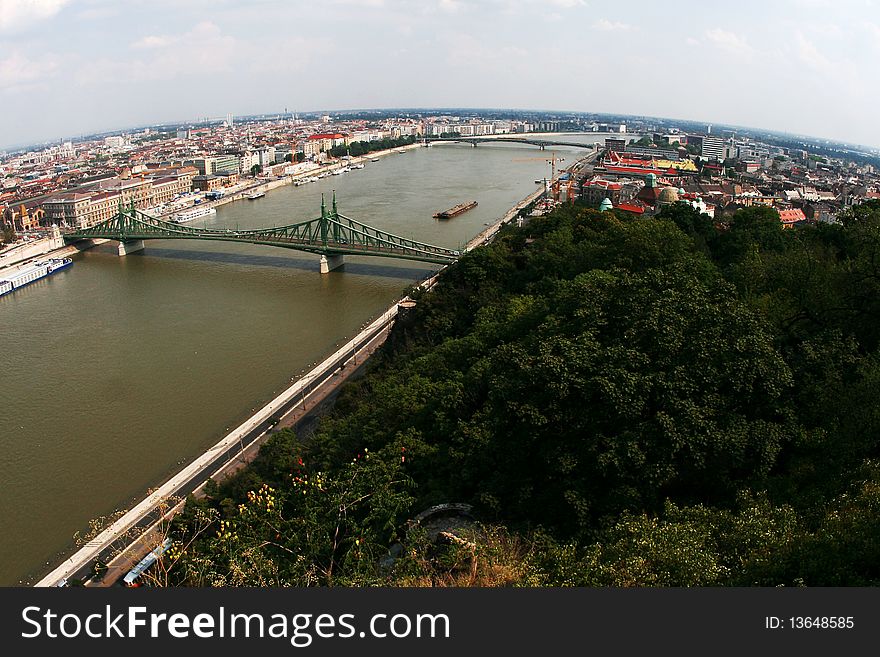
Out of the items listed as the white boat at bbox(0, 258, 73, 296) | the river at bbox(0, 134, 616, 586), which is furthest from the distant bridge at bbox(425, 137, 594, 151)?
the white boat at bbox(0, 258, 73, 296)

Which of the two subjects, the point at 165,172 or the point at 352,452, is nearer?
the point at 352,452

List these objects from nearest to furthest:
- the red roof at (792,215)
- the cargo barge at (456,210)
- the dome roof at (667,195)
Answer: the red roof at (792,215) → the dome roof at (667,195) → the cargo barge at (456,210)

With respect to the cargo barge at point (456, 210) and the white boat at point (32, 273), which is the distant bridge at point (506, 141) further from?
the white boat at point (32, 273)

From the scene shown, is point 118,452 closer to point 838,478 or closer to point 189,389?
point 189,389

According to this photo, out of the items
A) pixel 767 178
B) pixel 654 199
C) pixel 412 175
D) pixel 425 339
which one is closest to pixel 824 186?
pixel 767 178

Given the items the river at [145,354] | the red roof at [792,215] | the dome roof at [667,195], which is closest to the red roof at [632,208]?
the dome roof at [667,195]

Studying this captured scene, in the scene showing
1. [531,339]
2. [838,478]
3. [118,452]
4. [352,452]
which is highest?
[531,339]
